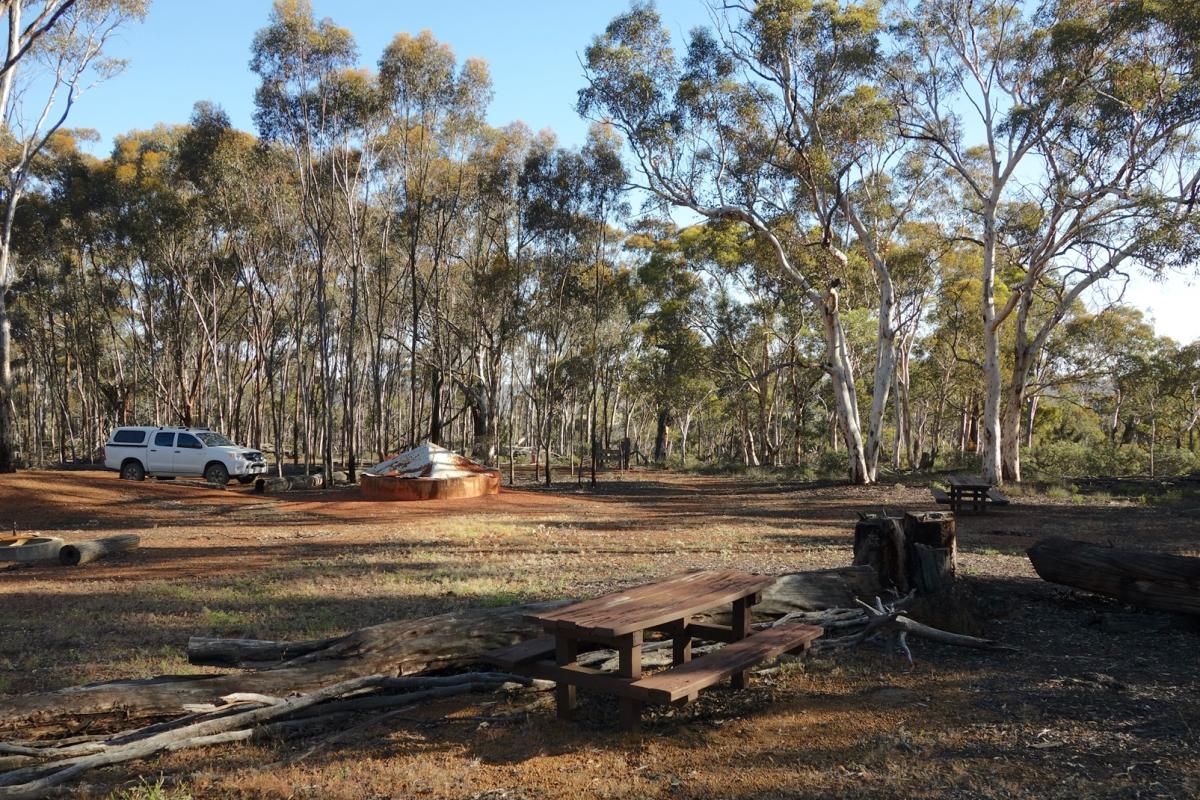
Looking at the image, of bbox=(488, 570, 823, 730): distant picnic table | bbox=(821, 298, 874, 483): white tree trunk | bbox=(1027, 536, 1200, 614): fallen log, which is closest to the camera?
bbox=(488, 570, 823, 730): distant picnic table

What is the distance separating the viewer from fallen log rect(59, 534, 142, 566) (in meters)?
10.8

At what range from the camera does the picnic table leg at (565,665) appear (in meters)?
4.13

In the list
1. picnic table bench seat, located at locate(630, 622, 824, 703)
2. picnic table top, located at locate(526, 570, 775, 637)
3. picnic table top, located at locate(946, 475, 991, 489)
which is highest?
picnic table top, located at locate(946, 475, 991, 489)

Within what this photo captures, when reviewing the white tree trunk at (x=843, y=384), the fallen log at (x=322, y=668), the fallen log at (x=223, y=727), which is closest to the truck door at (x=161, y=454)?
the white tree trunk at (x=843, y=384)

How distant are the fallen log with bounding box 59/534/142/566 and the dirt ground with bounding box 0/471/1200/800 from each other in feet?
1.21

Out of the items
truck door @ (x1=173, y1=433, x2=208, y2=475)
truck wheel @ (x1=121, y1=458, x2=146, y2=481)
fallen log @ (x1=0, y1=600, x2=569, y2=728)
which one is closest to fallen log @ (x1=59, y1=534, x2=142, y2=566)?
fallen log @ (x1=0, y1=600, x2=569, y2=728)

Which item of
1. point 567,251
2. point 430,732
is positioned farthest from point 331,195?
point 430,732

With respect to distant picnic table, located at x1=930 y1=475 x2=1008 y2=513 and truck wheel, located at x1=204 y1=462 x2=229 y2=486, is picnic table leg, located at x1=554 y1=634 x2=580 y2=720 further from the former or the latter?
truck wheel, located at x1=204 y1=462 x2=229 y2=486

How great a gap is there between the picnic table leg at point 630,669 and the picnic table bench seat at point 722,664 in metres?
0.10

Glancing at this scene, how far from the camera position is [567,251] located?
31469mm

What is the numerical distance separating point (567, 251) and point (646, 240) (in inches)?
399

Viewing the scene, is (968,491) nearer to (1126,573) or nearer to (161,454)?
(1126,573)

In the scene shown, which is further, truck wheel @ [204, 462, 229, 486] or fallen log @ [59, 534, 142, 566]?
truck wheel @ [204, 462, 229, 486]

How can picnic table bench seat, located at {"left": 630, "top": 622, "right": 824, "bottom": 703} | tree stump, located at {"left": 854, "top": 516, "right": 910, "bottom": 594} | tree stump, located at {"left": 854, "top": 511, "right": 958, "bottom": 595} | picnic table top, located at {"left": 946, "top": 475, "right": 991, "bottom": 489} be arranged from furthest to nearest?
picnic table top, located at {"left": 946, "top": 475, "right": 991, "bottom": 489} < tree stump, located at {"left": 854, "top": 516, "right": 910, "bottom": 594} < tree stump, located at {"left": 854, "top": 511, "right": 958, "bottom": 595} < picnic table bench seat, located at {"left": 630, "top": 622, "right": 824, "bottom": 703}
